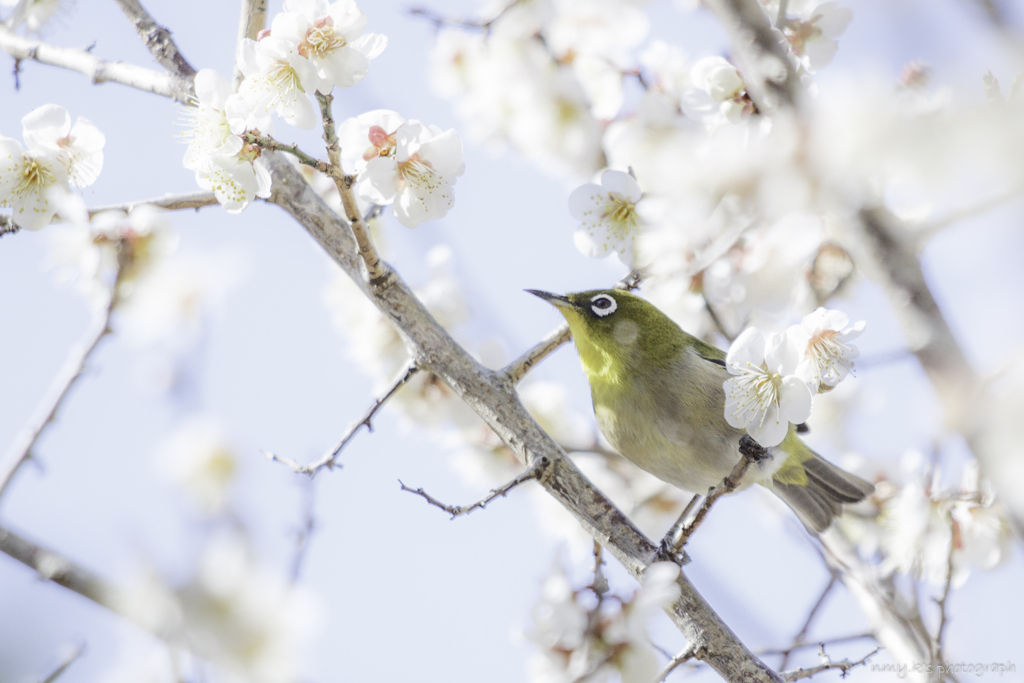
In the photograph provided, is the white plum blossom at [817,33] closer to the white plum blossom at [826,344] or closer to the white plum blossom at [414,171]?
the white plum blossom at [826,344]

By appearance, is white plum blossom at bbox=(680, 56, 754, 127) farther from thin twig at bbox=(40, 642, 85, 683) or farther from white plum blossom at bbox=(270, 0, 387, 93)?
thin twig at bbox=(40, 642, 85, 683)

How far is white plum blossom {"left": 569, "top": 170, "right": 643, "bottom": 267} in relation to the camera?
3369mm

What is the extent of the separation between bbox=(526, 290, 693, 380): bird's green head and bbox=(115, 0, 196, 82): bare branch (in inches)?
77.2

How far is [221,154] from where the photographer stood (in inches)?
91.6

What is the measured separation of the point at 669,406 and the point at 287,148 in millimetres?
2297

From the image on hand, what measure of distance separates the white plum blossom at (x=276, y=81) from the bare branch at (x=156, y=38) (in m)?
0.92

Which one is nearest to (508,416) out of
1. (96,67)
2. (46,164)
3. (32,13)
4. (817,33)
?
(46,164)

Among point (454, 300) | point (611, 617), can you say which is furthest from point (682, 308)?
point (611, 617)

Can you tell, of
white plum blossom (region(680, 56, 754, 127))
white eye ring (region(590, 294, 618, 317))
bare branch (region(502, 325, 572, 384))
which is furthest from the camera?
white eye ring (region(590, 294, 618, 317))

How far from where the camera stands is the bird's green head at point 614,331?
3.89 meters

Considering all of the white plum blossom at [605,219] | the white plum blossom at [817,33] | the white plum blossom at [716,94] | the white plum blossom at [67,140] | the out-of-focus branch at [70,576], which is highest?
the white plum blossom at [817,33]

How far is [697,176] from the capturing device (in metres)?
1.96

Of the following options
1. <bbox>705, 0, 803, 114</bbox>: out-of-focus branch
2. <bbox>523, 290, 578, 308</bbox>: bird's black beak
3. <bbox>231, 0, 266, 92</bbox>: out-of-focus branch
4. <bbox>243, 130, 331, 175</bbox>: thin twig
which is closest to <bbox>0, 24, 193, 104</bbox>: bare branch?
<bbox>231, 0, 266, 92</bbox>: out-of-focus branch

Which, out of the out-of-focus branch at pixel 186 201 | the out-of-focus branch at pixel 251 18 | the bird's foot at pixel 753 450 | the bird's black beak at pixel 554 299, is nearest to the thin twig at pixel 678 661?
the bird's foot at pixel 753 450
